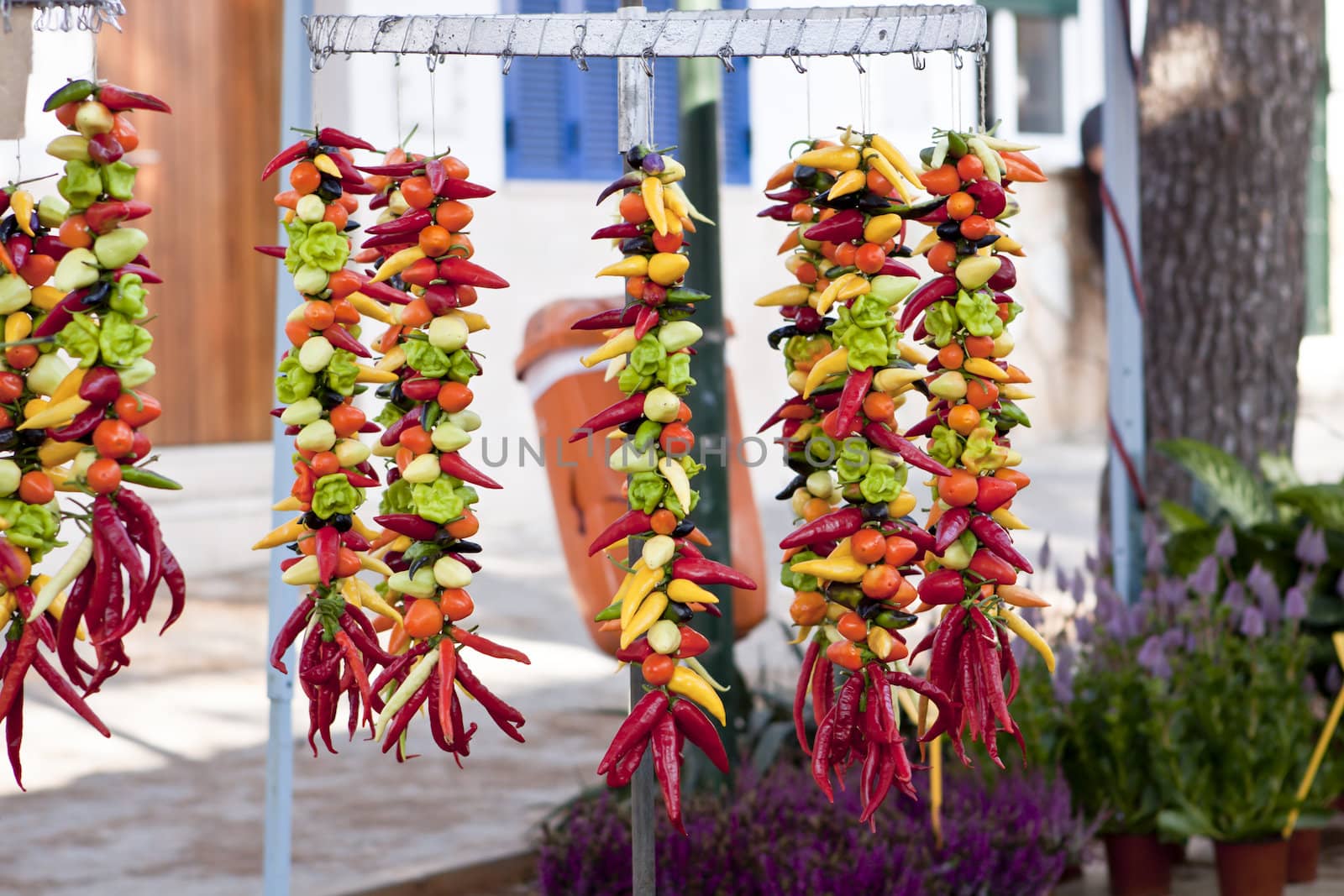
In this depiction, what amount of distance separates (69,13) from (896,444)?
1039 millimetres

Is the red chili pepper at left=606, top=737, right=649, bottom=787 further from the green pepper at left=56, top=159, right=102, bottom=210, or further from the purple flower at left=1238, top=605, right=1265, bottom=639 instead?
the purple flower at left=1238, top=605, right=1265, bottom=639

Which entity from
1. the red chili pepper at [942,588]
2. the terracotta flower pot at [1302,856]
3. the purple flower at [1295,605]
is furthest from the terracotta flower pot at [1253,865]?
the red chili pepper at [942,588]

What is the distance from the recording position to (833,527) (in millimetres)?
1594

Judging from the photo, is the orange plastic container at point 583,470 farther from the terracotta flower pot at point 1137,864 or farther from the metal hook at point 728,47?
the metal hook at point 728,47

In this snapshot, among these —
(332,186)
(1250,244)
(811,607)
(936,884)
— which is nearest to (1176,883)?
(936,884)

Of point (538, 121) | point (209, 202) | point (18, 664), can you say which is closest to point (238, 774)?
point (18, 664)

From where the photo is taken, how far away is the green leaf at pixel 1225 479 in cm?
365

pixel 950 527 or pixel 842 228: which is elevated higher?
pixel 842 228

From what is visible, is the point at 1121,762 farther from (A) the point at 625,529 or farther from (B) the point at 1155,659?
(A) the point at 625,529

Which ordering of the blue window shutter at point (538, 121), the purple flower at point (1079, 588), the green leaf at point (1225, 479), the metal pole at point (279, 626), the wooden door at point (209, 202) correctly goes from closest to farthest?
the metal pole at point (279, 626), the purple flower at point (1079, 588), the green leaf at point (1225, 479), the wooden door at point (209, 202), the blue window shutter at point (538, 121)

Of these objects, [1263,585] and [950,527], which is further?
[1263,585]

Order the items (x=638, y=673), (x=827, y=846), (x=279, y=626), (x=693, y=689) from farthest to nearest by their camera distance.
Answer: (x=827, y=846)
(x=279, y=626)
(x=638, y=673)
(x=693, y=689)

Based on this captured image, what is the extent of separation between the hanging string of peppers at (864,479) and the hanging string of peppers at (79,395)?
26.7 inches

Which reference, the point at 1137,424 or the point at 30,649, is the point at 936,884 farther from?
the point at 30,649
